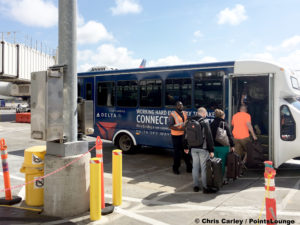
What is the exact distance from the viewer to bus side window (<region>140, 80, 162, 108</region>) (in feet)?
30.5

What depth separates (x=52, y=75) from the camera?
181 inches

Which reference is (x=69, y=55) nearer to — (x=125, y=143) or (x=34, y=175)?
(x=34, y=175)

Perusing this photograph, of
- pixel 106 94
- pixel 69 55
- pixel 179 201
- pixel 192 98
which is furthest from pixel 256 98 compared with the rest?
pixel 69 55

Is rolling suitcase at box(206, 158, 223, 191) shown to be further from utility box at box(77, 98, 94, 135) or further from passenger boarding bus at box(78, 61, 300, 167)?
utility box at box(77, 98, 94, 135)

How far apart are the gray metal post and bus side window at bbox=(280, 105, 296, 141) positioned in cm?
529

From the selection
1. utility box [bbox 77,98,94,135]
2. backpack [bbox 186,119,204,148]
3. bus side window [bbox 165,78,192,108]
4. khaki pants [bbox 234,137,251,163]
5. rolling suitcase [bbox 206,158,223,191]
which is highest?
bus side window [bbox 165,78,192,108]

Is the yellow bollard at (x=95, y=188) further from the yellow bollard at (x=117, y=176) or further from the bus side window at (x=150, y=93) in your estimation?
the bus side window at (x=150, y=93)

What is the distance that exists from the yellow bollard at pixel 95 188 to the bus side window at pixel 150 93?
16.2 feet

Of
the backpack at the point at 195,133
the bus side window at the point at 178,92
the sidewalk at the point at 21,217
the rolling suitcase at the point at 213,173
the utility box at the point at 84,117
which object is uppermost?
the bus side window at the point at 178,92

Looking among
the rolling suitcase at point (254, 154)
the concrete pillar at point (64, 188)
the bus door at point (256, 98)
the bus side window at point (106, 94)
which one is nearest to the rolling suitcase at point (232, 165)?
the rolling suitcase at point (254, 154)

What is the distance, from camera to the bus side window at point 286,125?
734 centimetres

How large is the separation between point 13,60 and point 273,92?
28801 millimetres

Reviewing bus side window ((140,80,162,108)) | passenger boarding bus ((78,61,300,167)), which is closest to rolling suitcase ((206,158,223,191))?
passenger boarding bus ((78,61,300,167))

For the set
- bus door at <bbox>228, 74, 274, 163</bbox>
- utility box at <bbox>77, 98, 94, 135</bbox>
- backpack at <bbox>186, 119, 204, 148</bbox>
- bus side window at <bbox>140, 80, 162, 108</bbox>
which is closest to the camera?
utility box at <bbox>77, 98, 94, 135</bbox>
